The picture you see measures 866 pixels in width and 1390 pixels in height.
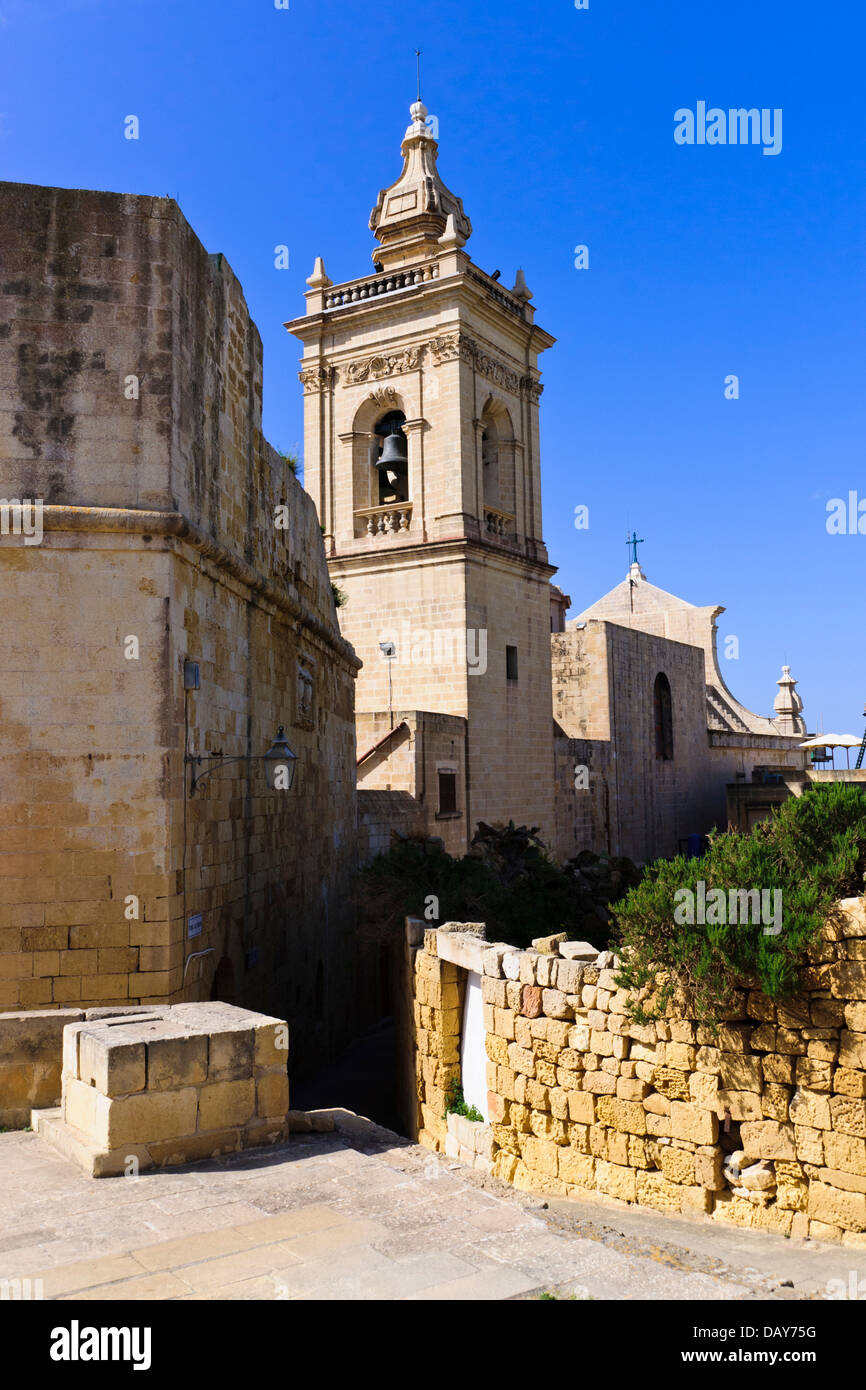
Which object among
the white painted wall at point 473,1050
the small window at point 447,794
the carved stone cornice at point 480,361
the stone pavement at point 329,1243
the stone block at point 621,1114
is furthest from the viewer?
the carved stone cornice at point 480,361

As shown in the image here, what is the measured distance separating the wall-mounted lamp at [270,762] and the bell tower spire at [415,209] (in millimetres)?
14845

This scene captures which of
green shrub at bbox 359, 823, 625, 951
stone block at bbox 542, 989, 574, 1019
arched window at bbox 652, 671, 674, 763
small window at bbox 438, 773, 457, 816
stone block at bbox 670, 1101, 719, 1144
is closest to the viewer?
stone block at bbox 670, 1101, 719, 1144

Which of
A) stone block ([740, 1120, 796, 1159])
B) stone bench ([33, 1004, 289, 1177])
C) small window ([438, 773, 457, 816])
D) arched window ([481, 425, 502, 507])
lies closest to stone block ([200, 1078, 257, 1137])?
stone bench ([33, 1004, 289, 1177])

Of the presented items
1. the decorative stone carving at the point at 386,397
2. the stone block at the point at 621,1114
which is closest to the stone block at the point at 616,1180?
the stone block at the point at 621,1114

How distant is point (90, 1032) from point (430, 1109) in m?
4.20

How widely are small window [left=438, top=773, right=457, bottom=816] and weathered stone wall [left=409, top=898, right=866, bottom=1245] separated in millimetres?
9461

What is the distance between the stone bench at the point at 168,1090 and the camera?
5.05 metres

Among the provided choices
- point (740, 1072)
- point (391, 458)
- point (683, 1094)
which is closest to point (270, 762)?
point (683, 1094)

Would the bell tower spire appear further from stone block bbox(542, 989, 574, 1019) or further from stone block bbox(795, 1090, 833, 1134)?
stone block bbox(795, 1090, 833, 1134)

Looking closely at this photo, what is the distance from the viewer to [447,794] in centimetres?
1767

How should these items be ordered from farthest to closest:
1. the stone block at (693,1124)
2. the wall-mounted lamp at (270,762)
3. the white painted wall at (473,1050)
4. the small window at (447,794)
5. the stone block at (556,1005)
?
the small window at (447,794), the white painted wall at (473,1050), the wall-mounted lamp at (270,762), the stone block at (556,1005), the stone block at (693,1124)

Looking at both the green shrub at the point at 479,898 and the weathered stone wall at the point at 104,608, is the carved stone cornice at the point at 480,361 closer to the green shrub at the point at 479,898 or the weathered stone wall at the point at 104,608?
the green shrub at the point at 479,898

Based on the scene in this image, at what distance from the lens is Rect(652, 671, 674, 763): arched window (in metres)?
27.8

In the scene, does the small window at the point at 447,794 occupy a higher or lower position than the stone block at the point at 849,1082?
higher
